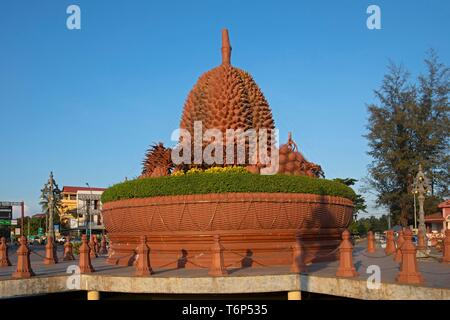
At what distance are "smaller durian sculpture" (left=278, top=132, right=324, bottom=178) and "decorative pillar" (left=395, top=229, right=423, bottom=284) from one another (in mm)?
7140

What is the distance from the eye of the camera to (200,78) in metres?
Answer: 18.8

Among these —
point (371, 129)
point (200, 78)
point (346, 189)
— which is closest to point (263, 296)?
point (346, 189)

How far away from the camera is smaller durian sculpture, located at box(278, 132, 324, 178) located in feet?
54.9

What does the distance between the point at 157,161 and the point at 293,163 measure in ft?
15.9

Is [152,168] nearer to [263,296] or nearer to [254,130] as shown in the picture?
[254,130]

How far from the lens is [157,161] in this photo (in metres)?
18.1

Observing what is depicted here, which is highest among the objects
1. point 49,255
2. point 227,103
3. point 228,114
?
point 227,103

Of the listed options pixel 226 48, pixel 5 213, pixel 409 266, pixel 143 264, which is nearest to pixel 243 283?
pixel 143 264

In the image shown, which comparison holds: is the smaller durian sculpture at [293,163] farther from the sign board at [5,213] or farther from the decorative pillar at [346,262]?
the sign board at [5,213]

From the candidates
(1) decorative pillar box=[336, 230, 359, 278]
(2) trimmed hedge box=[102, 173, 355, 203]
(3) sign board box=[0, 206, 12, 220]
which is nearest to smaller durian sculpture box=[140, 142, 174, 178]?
(2) trimmed hedge box=[102, 173, 355, 203]

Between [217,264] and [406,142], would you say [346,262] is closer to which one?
[217,264]

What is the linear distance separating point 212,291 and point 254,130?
8.11 m

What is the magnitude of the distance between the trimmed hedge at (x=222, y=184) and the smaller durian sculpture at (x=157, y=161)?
3.19 meters

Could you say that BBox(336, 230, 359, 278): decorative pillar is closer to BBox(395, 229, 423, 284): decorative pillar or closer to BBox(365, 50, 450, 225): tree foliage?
BBox(395, 229, 423, 284): decorative pillar
